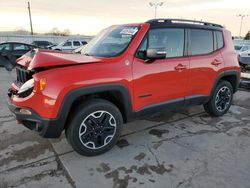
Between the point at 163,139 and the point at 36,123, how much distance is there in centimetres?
201

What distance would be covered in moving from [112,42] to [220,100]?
8.79 feet

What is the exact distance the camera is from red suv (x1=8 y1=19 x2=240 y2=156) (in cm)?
281

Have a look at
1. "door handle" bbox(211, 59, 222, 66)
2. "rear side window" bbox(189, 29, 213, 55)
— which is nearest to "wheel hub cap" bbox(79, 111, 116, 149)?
"rear side window" bbox(189, 29, 213, 55)

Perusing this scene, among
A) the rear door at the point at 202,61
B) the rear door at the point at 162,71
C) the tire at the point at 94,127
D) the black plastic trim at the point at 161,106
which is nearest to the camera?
the tire at the point at 94,127

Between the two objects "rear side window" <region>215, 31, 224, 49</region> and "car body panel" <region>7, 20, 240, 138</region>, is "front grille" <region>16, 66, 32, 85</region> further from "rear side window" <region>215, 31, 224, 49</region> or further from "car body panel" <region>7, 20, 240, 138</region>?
"rear side window" <region>215, 31, 224, 49</region>

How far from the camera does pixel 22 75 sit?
328 cm

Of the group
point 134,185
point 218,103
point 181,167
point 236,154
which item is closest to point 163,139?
point 181,167

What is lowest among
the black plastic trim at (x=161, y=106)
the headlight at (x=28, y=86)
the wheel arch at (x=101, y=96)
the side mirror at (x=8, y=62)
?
the black plastic trim at (x=161, y=106)

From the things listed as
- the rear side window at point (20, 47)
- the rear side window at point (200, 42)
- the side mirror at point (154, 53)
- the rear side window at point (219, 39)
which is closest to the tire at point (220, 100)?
the rear side window at point (219, 39)

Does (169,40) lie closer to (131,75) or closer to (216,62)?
(131,75)

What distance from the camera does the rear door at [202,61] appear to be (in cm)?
412

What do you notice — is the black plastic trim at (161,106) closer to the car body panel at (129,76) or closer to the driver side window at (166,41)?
the car body panel at (129,76)

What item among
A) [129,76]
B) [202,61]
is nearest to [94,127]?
[129,76]

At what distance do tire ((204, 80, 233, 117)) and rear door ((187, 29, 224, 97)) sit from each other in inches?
11.9
